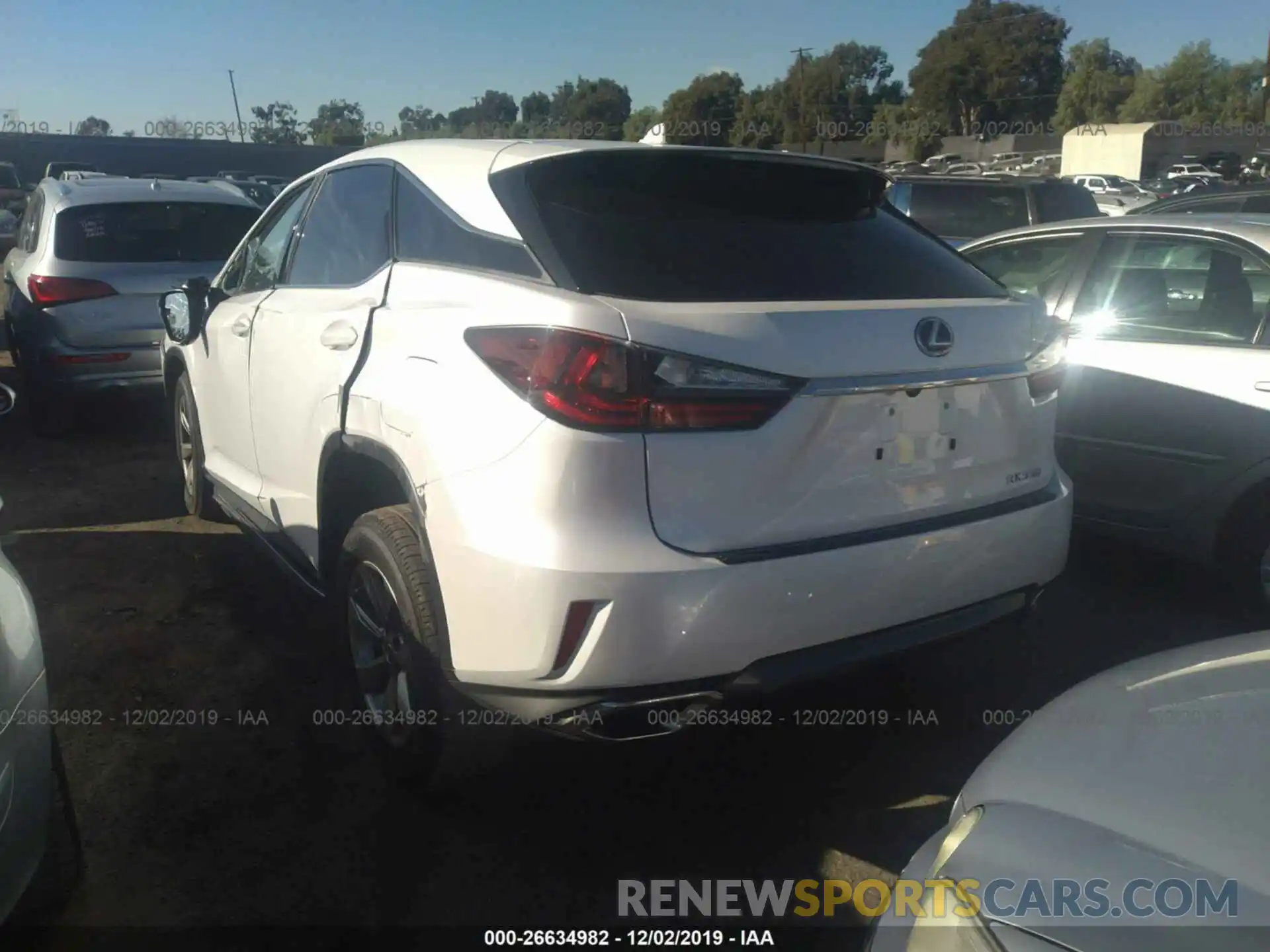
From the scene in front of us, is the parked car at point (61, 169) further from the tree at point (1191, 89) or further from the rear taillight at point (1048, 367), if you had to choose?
the tree at point (1191, 89)

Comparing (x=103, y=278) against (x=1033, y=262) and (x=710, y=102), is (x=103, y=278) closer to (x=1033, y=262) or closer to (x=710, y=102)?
(x=1033, y=262)

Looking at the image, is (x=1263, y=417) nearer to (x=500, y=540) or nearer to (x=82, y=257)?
(x=500, y=540)

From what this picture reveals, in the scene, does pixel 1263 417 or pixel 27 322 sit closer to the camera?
pixel 1263 417

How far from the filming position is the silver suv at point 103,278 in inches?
261

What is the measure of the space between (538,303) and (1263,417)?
291cm

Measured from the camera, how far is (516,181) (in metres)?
2.78

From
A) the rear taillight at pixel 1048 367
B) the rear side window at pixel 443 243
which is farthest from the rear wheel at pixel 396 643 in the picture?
the rear taillight at pixel 1048 367

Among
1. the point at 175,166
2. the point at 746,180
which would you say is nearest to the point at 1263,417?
the point at 746,180

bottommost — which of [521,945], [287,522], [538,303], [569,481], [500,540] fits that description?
[521,945]

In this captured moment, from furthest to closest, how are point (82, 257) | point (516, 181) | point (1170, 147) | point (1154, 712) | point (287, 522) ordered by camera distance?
point (1170, 147)
point (82, 257)
point (287, 522)
point (516, 181)
point (1154, 712)

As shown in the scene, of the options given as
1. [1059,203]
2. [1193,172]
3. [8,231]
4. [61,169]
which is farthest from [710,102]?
[1059,203]

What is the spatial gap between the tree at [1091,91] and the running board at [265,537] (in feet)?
258

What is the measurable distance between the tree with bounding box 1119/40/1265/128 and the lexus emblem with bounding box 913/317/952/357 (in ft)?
273

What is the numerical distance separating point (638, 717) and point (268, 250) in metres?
2.72
